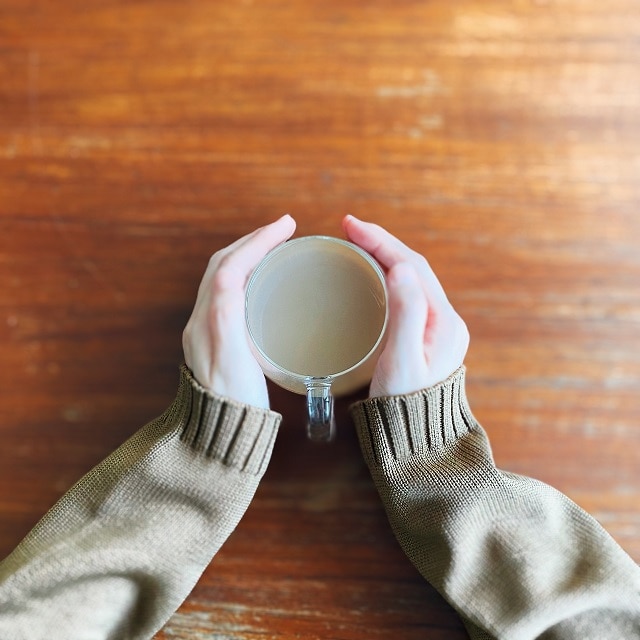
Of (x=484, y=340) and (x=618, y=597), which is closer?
(x=618, y=597)

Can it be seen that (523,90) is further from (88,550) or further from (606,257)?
(88,550)

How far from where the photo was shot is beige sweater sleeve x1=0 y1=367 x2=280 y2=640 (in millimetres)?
699

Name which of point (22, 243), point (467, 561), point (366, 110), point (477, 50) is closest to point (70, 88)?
point (22, 243)

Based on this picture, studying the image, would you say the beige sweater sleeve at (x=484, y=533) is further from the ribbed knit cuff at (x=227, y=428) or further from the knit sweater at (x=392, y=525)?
the ribbed knit cuff at (x=227, y=428)

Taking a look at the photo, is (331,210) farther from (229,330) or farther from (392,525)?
(392,525)

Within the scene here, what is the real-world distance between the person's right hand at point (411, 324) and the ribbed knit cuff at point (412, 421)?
0.01 metres

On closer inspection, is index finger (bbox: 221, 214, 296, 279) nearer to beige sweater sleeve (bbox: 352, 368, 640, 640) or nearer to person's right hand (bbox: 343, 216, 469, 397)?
person's right hand (bbox: 343, 216, 469, 397)

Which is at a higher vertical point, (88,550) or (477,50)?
(477,50)

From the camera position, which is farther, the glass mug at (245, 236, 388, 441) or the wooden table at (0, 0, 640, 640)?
the wooden table at (0, 0, 640, 640)

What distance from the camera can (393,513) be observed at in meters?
0.76

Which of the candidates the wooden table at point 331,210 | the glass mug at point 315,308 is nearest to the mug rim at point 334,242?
the glass mug at point 315,308

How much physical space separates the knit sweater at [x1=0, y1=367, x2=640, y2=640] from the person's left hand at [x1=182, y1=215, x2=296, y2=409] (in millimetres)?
20

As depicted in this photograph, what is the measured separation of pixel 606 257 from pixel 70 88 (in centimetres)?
74

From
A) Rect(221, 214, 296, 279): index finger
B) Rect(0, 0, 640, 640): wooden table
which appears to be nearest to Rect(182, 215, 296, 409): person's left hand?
Rect(221, 214, 296, 279): index finger
